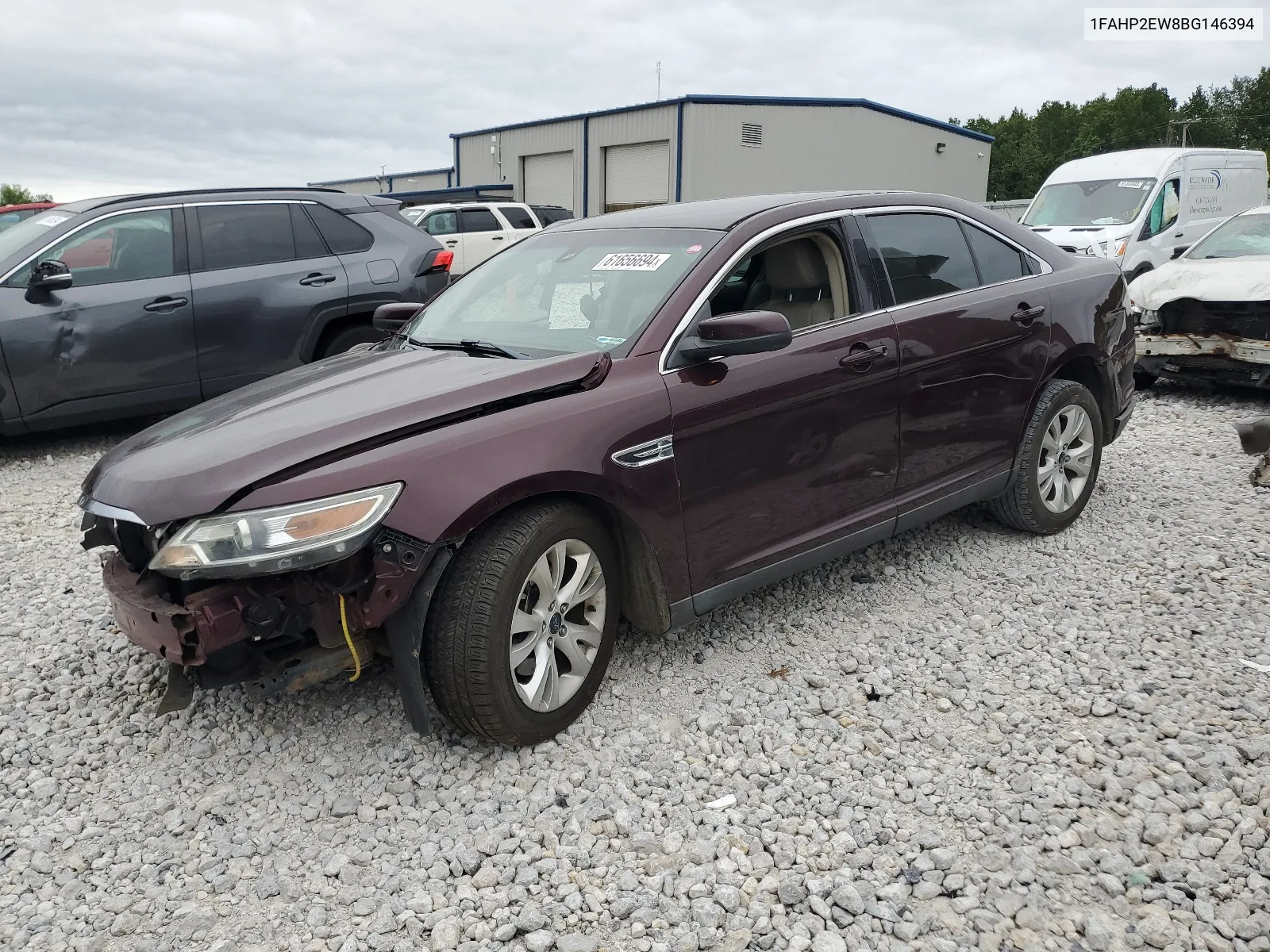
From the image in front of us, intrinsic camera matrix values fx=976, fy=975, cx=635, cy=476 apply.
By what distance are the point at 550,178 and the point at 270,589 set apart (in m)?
32.0

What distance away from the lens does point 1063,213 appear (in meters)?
13.9

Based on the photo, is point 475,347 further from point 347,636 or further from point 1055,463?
point 1055,463

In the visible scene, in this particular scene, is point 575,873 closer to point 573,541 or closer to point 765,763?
point 765,763

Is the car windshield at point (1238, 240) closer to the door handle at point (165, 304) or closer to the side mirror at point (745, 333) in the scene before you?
the side mirror at point (745, 333)

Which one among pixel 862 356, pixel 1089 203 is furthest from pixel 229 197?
pixel 1089 203

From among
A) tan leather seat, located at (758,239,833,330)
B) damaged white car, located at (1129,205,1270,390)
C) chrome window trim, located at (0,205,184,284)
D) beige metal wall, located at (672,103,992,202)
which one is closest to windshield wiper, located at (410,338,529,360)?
tan leather seat, located at (758,239,833,330)

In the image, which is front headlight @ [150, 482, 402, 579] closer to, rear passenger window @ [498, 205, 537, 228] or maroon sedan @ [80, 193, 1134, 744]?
maroon sedan @ [80, 193, 1134, 744]

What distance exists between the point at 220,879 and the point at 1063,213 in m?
14.2

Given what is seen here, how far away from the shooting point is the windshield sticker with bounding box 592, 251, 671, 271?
3625 mm

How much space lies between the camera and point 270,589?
2.70 m

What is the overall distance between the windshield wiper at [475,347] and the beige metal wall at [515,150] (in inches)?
1077

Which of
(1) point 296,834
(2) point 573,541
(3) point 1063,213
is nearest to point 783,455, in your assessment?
(2) point 573,541

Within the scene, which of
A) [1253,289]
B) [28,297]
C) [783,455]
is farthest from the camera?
[1253,289]

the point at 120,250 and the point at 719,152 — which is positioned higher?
the point at 719,152
